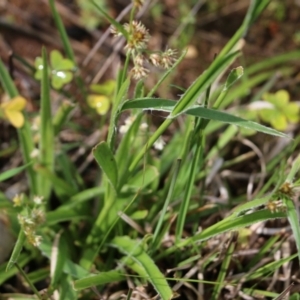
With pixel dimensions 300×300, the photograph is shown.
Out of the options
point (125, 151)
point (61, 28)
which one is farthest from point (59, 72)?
point (125, 151)

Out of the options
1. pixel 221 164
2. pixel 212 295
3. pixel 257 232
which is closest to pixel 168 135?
pixel 221 164

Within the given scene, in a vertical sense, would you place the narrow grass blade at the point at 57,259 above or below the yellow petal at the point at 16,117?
below

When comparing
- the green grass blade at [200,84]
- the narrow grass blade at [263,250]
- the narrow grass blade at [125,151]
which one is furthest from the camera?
the narrow grass blade at [263,250]

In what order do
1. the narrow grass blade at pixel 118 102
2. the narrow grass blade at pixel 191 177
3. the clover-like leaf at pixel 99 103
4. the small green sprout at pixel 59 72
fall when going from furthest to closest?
the clover-like leaf at pixel 99 103 < the small green sprout at pixel 59 72 < the narrow grass blade at pixel 191 177 < the narrow grass blade at pixel 118 102

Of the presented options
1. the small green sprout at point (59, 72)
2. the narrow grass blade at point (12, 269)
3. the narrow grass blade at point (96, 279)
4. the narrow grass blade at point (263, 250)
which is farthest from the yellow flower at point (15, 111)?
the narrow grass blade at point (263, 250)

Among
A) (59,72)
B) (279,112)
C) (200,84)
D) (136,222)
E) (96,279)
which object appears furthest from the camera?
(279,112)

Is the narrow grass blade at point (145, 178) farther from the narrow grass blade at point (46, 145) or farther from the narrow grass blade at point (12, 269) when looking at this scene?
the narrow grass blade at point (12, 269)

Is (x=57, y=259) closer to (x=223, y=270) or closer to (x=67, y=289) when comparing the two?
(x=67, y=289)

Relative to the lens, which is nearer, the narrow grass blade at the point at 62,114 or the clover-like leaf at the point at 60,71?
the narrow grass blade at the point at 62,114
